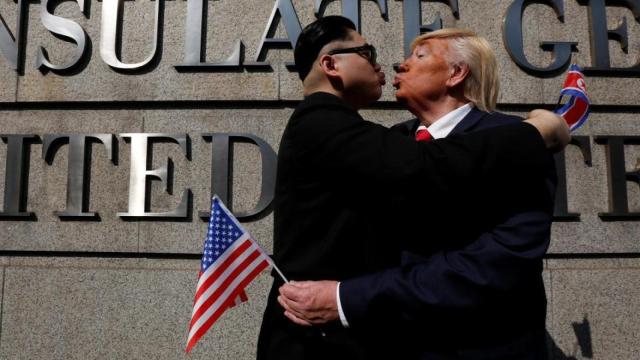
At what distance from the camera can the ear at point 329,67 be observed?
1925 mm

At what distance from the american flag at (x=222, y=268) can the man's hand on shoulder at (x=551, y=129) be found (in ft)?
3.44

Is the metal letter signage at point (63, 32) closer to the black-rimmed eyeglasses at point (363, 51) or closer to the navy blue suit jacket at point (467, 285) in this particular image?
the black-rimmed eyeglasses at point (363, 51)

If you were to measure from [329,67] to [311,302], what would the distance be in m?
0.90

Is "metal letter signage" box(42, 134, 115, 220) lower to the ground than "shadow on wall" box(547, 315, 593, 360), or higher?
higher

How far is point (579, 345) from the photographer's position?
4.61 m

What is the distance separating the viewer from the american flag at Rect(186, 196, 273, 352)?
188 centimetres

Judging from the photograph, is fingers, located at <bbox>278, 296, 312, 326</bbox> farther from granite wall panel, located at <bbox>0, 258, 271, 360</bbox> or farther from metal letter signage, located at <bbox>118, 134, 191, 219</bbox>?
metal letter signage, located at <bbox>118, 134, 191, 219</bbox>

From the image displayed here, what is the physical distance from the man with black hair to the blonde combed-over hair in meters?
0.33

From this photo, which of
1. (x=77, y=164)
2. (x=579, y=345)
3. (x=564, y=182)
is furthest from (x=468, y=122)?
(x=77, y=164)

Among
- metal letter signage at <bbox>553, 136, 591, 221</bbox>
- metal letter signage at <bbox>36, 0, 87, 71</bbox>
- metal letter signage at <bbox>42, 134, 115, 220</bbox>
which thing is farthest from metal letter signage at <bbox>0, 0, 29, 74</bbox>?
metal letter signage at <bbox>553, 136, 591, 221</bbox>

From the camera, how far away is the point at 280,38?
16.3 feet

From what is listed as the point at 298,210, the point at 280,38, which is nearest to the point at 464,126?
the point at 298,210

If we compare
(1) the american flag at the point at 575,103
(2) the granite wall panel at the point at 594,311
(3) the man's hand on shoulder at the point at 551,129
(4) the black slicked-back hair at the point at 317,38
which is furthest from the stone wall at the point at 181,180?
(3) the man's hand on shoulder at the point at 551,129

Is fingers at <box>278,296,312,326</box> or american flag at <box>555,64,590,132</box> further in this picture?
american flag at <box>555,64,590,132</box>
